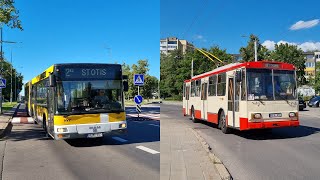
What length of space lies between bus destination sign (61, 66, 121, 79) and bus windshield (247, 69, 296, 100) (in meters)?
4.51

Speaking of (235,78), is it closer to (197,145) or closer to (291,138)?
(291,138)

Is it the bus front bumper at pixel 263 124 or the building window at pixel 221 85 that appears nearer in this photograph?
the bus front bumper at pixel 263 124

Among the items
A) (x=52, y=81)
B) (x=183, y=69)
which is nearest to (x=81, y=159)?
(x=52, y=81)

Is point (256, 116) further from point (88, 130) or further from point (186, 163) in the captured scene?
point (186, 163)

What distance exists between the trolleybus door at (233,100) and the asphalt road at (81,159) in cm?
290

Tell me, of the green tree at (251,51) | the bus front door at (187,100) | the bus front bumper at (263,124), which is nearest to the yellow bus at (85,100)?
the bus front bumper at (263,124)

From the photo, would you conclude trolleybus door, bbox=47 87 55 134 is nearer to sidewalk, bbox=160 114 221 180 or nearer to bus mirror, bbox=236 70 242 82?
sidewalk, bbox=160 114 221 180

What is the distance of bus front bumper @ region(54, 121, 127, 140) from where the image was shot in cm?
1152

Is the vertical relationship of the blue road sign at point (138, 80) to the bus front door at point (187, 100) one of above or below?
above

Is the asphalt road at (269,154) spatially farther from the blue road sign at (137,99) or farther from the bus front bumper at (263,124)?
the blue road sign at (137,99)

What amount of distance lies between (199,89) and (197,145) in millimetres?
9449

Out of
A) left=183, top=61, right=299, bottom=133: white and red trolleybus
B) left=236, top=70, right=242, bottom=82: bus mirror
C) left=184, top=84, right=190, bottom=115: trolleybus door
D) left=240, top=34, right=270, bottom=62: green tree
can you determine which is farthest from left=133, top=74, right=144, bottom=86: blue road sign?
left=240, top=34, right=270, bottom=62: green tree

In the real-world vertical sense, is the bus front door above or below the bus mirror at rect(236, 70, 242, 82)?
below

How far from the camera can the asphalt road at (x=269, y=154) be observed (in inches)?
304
